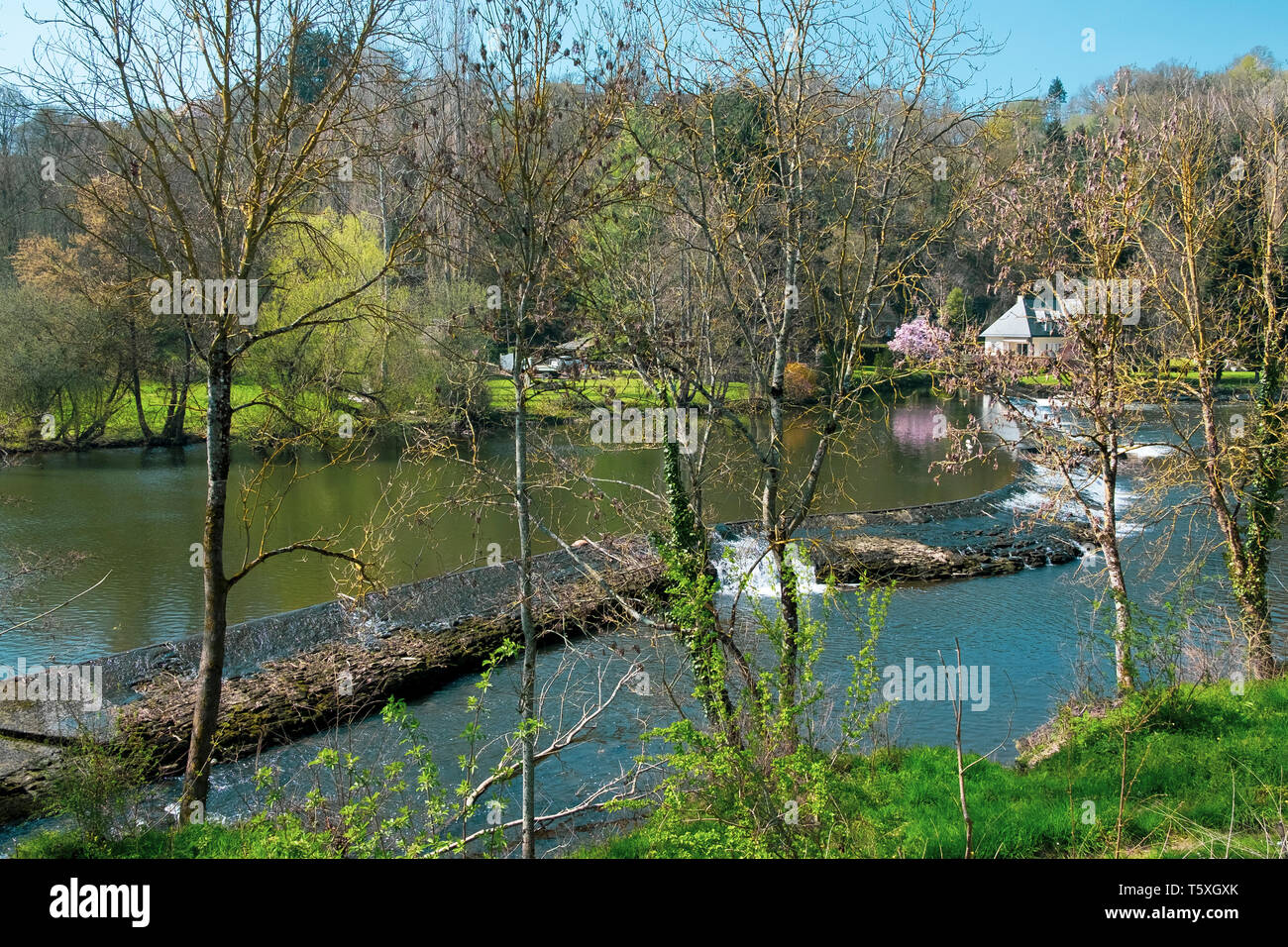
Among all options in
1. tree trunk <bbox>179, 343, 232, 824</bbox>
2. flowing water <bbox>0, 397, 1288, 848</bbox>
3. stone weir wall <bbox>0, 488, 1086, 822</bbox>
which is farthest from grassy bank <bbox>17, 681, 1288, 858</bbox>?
stone weir wall <bbox>0, 488, 1086, 822</bbox>

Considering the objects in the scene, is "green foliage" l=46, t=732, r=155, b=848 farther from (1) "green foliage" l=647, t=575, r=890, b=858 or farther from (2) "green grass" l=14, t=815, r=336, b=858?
(1) "green foliage" l=647, t=575, r=890, b=858

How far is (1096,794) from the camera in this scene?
7008 mm

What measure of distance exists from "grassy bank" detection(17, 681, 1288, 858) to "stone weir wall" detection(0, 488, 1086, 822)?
6.02ft

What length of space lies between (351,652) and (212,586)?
20.9ft

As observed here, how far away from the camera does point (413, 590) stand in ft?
49.8

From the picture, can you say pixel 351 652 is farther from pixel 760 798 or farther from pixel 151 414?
pixel 151 414

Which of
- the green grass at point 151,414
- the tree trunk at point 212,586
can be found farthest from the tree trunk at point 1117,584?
the green grass at point 151,414

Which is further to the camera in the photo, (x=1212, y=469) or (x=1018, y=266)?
(x=1018, y=266)

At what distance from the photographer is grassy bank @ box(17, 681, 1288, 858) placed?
485 centimetres

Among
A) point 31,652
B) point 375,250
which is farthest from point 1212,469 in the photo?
point 375,250

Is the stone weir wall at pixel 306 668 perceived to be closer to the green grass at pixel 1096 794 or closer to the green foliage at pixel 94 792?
the green foliage at pixel 94 792

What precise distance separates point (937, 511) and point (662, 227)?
10997mm

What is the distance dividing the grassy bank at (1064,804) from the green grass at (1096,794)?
0.05ft

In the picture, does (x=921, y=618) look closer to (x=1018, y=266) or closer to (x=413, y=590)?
(x=1018, y=266)
